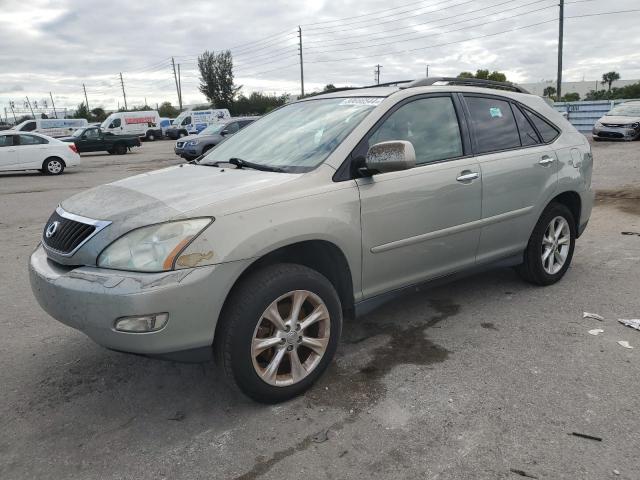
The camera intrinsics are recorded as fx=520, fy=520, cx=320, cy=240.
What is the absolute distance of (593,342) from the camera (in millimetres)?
3541

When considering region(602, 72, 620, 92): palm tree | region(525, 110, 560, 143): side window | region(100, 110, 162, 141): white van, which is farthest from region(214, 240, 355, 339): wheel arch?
region(602, 72, 620, 92): palm tree

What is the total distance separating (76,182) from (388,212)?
44.2ft

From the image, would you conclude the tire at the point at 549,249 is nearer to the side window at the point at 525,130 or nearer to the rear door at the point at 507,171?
the rear door at the point at 507,171

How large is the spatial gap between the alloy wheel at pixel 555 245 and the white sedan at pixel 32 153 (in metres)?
16.3

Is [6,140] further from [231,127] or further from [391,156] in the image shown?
[391,156]

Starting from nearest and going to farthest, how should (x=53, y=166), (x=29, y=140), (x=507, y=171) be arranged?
(x=507, y=171) < (x=29, y=140) < (x=53, y=166)

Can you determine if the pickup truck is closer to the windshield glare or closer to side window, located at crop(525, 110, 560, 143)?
the windshield glare

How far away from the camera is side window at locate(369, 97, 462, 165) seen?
3443mm

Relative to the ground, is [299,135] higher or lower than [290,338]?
higher

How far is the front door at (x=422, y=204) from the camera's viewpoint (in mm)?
3213

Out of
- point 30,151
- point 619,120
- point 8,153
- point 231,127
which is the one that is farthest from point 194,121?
point 619,120

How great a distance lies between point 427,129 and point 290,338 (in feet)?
5.86

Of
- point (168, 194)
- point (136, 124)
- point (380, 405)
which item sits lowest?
point (380, 405)

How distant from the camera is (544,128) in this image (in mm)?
4500
